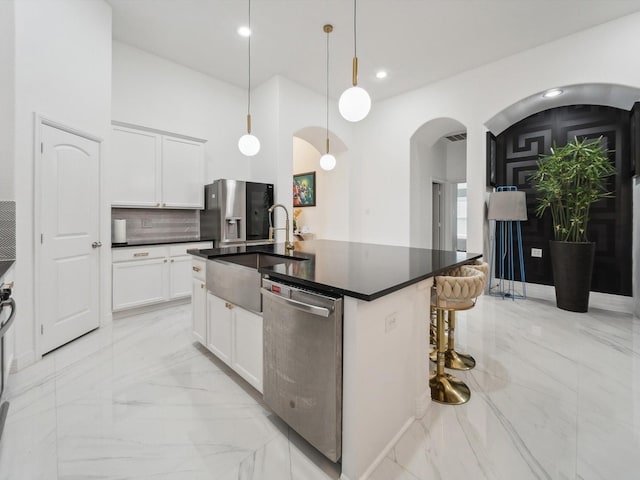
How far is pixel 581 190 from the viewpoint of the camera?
337cm

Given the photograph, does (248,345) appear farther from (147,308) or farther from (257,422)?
(147,308)

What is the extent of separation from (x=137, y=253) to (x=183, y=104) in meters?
2.32

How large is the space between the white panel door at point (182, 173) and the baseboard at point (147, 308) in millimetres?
1291

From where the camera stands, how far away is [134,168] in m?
3.54

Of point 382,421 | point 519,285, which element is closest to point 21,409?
point 382,421

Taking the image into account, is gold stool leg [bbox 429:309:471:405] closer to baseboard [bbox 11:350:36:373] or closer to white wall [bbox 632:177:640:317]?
baseboard [bbox 11:350:36:373]

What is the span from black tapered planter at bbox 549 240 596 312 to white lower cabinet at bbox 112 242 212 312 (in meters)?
4.64

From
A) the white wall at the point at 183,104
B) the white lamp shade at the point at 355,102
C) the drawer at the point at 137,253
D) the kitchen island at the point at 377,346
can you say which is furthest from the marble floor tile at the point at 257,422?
the white wall at the point at 183,104

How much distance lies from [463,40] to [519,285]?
12.2ft

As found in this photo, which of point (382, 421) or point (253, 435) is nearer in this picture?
point (382, 421)

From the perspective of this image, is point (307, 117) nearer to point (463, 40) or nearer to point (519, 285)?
point (463, 40)

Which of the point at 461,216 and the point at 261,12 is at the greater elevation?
the point at 261,12

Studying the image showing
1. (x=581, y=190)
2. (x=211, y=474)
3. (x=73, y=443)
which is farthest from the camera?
(x=581, y=190)

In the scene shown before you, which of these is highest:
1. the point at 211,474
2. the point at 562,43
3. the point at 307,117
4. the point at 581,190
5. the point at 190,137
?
the point at 562,43
